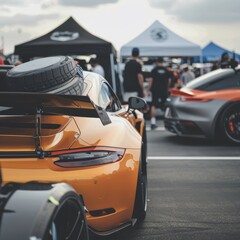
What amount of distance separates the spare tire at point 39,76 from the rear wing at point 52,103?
34 centimetres

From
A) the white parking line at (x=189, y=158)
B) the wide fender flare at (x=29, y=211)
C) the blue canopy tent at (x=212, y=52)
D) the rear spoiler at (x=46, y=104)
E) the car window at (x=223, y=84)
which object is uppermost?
the rear spoiler at (x=46, y=104)

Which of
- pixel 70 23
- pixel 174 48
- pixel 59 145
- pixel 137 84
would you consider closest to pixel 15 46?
pixel 70 23

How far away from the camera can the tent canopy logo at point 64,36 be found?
1756 cm

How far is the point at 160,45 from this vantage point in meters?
24.3

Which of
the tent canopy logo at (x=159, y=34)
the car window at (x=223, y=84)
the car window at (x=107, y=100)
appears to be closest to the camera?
the car window at (x=107, y=100)

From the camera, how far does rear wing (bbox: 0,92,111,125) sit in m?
3.94

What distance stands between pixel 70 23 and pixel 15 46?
6.67 feet

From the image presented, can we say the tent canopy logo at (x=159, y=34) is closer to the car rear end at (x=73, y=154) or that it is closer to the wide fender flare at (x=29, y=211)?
the car rear end at (x=73, y=154)

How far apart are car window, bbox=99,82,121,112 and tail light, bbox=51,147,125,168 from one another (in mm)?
1113

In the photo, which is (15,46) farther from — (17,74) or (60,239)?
(60,239)

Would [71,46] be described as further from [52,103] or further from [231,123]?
[52,103]

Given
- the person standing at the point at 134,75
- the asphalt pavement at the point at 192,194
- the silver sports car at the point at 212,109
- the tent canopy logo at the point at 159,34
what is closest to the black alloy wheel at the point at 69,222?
the asphalt pavement at the point at 192,194

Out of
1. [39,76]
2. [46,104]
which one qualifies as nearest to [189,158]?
[39,76]

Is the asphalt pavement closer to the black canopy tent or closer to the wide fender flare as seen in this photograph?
the wide fender flare
